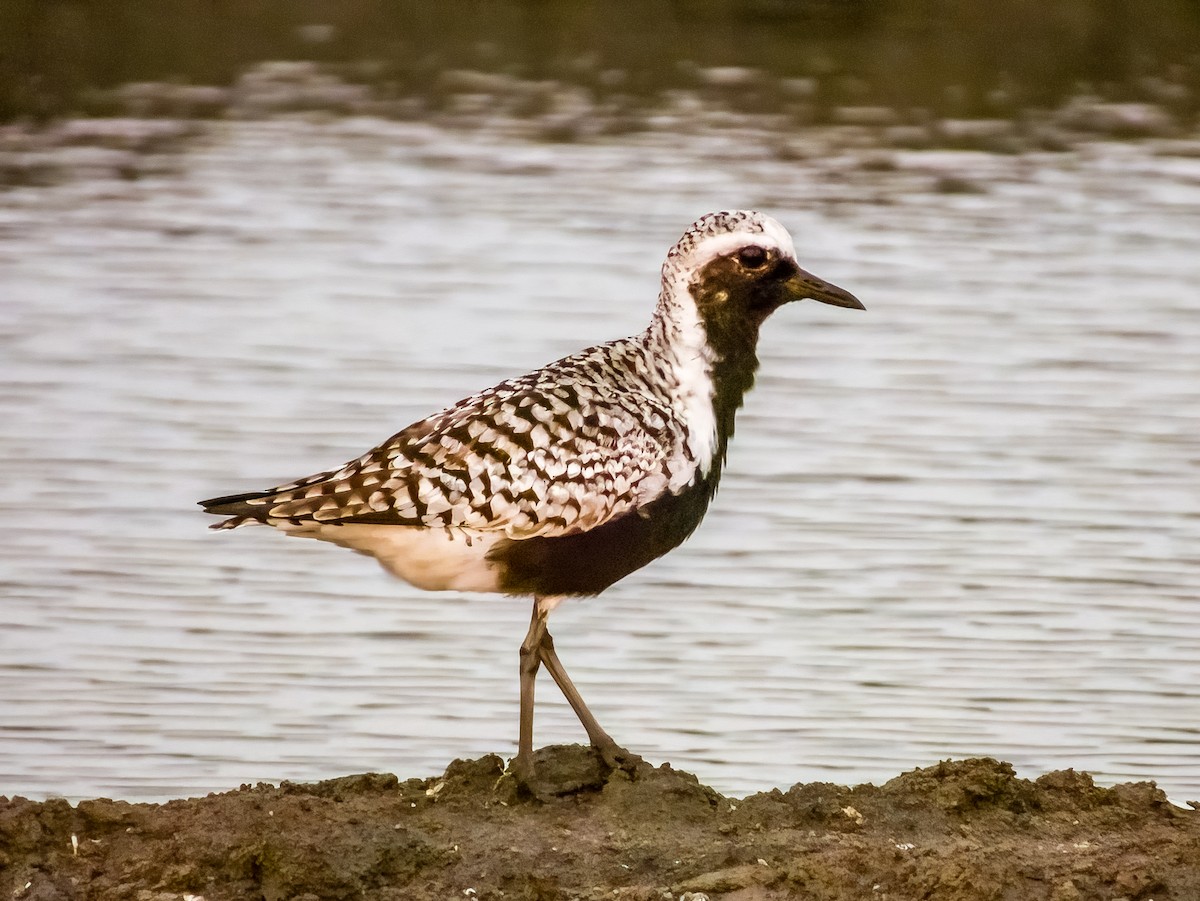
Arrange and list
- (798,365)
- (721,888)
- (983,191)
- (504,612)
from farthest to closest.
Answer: (983,191)
(798,365)
(504,612)
(721,888)

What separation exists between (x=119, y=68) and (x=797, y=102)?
7050 millimetres

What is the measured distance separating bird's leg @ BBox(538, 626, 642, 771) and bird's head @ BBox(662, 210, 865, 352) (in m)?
1.22

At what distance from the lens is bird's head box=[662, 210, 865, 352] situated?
312 inches

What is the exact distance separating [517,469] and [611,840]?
48.4 inches

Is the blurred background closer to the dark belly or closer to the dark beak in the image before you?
the dark belly

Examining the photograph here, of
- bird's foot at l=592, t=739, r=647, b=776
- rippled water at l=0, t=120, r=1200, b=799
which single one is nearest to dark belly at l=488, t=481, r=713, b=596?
bird's foot at l=592, t=739, r=647, b=776

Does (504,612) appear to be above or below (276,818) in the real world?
below

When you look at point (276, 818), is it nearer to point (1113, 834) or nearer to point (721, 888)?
point (721, 888)

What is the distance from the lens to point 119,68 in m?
24.1

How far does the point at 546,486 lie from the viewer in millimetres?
7531

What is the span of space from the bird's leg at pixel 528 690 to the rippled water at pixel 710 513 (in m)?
1.49

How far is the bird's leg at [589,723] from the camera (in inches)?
304

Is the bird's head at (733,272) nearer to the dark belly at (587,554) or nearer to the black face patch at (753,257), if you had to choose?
the black face patch at (753,257)

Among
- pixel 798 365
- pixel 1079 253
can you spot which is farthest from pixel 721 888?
pixel 1079 253
